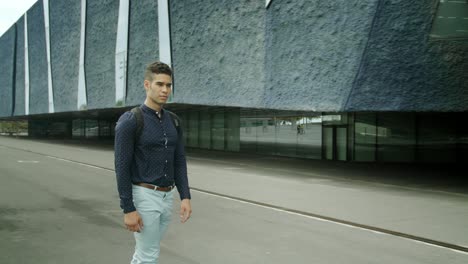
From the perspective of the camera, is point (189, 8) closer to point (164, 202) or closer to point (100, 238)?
point (100, 238)

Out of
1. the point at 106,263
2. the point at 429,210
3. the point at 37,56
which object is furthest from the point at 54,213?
the point at 37,56

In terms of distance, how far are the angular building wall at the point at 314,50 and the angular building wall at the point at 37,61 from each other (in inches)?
1284

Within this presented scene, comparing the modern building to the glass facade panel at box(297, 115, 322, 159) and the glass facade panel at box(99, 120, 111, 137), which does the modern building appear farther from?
the glass facade panel at box(99, 120, 111, 137)

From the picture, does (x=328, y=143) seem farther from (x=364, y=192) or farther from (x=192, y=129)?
(x=192, y=129)

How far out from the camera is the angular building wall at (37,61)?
149 ft

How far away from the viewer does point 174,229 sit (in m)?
7.77

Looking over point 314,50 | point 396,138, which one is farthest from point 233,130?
point 314,50

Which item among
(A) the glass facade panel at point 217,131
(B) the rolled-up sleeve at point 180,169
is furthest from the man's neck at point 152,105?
(A) the glass facade panel at point 217,131

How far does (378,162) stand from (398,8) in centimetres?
1122

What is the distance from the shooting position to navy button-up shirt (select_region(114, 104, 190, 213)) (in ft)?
10.8

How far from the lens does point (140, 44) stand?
27781mm

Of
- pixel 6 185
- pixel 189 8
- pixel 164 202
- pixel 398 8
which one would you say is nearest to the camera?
pixel 164 202

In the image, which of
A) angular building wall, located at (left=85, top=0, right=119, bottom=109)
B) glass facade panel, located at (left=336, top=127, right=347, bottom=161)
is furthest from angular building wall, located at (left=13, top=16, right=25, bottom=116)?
glass facade panel, located at (left=336, top=127, right=347, bottom=161)

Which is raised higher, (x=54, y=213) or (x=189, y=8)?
(x=189, y=8)
